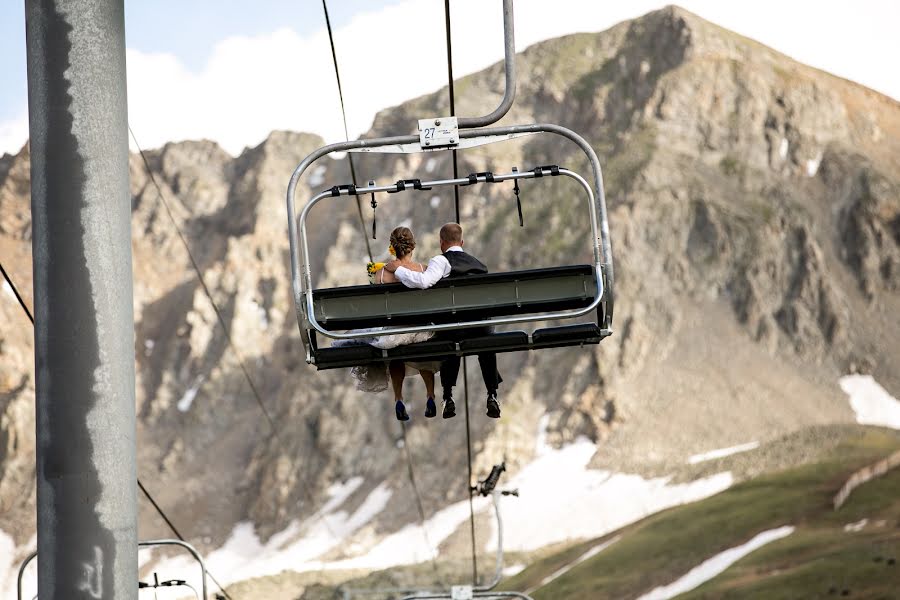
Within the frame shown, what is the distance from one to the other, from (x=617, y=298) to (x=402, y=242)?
91.5m

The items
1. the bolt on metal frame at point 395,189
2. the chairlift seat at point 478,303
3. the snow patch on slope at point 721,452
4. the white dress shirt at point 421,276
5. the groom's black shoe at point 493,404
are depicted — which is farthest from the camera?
the snow patch on slope at point 721,452

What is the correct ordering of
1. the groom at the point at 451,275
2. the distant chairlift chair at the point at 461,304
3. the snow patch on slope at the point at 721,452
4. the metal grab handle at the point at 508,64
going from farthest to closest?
the snow patch on slope at the point at 721,452 → the groom at the point at 451,275 → the distant chairlift chair at the point at 461,304 → the metal grab handle at the point at 508,64

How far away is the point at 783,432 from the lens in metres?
90.5

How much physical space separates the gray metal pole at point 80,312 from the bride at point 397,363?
4.78m

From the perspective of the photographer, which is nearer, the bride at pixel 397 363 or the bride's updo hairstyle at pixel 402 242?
the bride at pixel 397 363

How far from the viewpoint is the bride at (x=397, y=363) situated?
805 centimetres

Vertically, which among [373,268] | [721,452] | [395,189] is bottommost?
[395,189]

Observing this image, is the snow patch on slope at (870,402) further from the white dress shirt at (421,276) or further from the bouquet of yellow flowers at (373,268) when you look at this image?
the white dress shirt at (421,276)

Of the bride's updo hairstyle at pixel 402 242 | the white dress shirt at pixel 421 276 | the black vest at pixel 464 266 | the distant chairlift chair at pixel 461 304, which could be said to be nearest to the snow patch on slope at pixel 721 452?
the bride's updo hairstyle at pixel 402 242

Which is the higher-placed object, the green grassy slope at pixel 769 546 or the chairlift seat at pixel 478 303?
the green grassy slope at pixel 769 546

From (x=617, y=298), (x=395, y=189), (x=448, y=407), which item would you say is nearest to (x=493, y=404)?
(x=448, y=407)

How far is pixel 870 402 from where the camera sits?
3733 inches

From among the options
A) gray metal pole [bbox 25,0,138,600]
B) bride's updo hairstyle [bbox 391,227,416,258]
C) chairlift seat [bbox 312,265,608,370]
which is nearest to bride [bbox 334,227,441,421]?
bride's updo hairstyle [bbox 391,227,416,258]

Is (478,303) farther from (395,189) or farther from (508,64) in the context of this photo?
(508,64)
